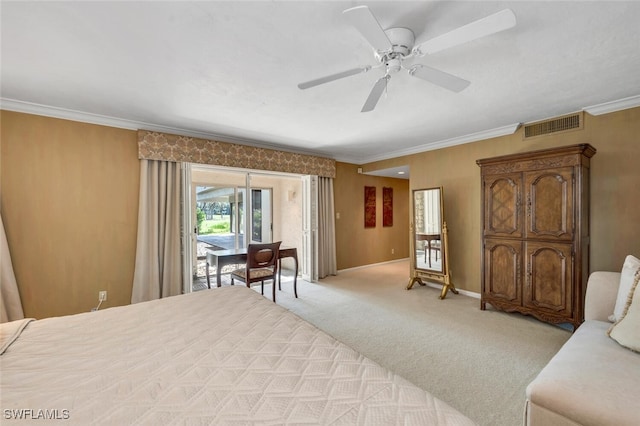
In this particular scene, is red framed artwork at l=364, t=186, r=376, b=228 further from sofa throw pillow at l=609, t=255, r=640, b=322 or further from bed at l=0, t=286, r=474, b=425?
bed at l=0, t=286, r=474, b=425

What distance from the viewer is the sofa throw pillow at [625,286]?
69.9 inches

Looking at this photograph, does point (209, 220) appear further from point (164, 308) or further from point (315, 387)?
point (315, 387)

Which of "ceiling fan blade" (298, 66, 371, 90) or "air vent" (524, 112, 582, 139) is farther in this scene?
"air vent" (524, 112, 582, 139)

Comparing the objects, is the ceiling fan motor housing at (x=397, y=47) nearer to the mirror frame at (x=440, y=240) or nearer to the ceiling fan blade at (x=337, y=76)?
the ceiling fan blade at (x=337, y=76)

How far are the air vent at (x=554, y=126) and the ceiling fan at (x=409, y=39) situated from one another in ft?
7.83

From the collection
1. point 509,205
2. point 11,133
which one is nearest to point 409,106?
point 509,205

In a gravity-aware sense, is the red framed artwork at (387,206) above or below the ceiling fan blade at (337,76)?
below

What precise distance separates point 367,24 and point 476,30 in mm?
571

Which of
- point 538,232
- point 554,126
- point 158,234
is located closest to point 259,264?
point 158,234

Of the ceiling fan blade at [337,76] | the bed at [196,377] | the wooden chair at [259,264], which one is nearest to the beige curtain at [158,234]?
the wooden chair at [259,264]

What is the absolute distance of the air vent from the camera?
320 centimetres

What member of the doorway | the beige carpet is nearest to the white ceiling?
the doorway

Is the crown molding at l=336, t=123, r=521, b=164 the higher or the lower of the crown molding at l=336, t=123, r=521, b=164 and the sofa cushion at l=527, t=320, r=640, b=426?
the higher

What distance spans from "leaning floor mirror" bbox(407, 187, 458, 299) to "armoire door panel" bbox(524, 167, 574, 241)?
1240mm
